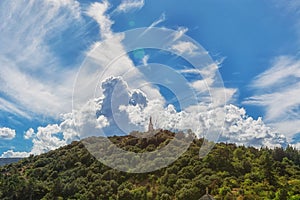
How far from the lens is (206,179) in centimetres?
3488

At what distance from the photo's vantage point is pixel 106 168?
4219 centimetres

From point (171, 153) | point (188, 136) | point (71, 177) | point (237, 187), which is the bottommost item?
point (237, 187)

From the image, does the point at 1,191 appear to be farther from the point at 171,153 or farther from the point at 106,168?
the point at 171,153

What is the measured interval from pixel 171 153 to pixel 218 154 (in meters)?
5.75

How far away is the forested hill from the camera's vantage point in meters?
32.8

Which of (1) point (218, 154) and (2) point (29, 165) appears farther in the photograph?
→ (2) point (29, 165)

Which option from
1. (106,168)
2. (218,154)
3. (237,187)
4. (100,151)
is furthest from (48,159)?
(237,187)

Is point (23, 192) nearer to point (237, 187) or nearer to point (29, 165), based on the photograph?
point (29, 165)

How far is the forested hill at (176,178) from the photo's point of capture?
3281 centimetres

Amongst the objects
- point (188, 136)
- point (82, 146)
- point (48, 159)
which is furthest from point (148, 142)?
point (48, 159)

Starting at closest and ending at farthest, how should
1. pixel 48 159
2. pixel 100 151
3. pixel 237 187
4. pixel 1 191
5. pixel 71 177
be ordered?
1. pixel 237 187
2. pixel 1 191
3. pixel 71 177
4. pixel 100 151
5. pixel 48 159

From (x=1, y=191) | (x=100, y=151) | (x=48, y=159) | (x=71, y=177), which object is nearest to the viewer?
(x=1, y=191)

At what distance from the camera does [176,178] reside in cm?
3700

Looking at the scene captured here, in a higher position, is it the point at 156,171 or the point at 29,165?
the point at 29,165
